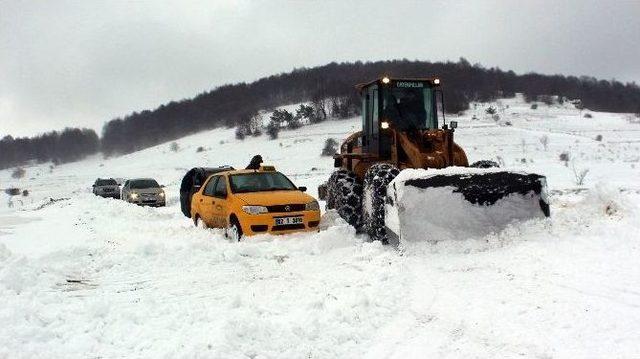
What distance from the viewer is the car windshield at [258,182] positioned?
36.7 ft

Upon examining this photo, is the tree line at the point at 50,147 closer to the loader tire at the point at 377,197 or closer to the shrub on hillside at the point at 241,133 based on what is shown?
the shrub on hillside at the point at 241,133

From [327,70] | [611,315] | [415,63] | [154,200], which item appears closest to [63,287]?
[611,315]

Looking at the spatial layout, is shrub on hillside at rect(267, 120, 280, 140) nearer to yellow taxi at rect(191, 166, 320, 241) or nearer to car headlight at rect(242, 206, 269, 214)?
yellow taxi at rect(191, 166, 320, 241)

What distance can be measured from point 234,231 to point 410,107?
4.36 meters

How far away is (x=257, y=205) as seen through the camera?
9914mm

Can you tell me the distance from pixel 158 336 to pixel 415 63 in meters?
133

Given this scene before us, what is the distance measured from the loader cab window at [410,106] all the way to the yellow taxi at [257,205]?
2.41 meters

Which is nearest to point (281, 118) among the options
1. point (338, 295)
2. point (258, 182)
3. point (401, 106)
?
point (258, 182)

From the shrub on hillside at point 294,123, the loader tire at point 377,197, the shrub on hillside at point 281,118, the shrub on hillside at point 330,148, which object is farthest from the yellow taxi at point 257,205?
the shrub on hillside at point 281,118

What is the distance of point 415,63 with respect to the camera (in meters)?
132

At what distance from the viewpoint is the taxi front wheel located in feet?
33.0

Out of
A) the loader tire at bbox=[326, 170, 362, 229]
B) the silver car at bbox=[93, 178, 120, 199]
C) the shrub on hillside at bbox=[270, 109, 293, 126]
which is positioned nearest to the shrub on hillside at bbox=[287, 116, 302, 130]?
the shrub on hillside at bbox=[270, 109, 293, 126]

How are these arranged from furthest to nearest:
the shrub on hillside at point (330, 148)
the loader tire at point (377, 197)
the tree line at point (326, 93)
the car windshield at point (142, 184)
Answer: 1. the tree line at point (326, 93)
2. the shrub on hillside at point (330, 148)
3. the car windshield at point (142, 184)
4. the loader tire at point (377, 197)

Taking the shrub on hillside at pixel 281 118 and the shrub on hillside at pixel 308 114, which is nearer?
the shrub on hillside at pixel 281 118
